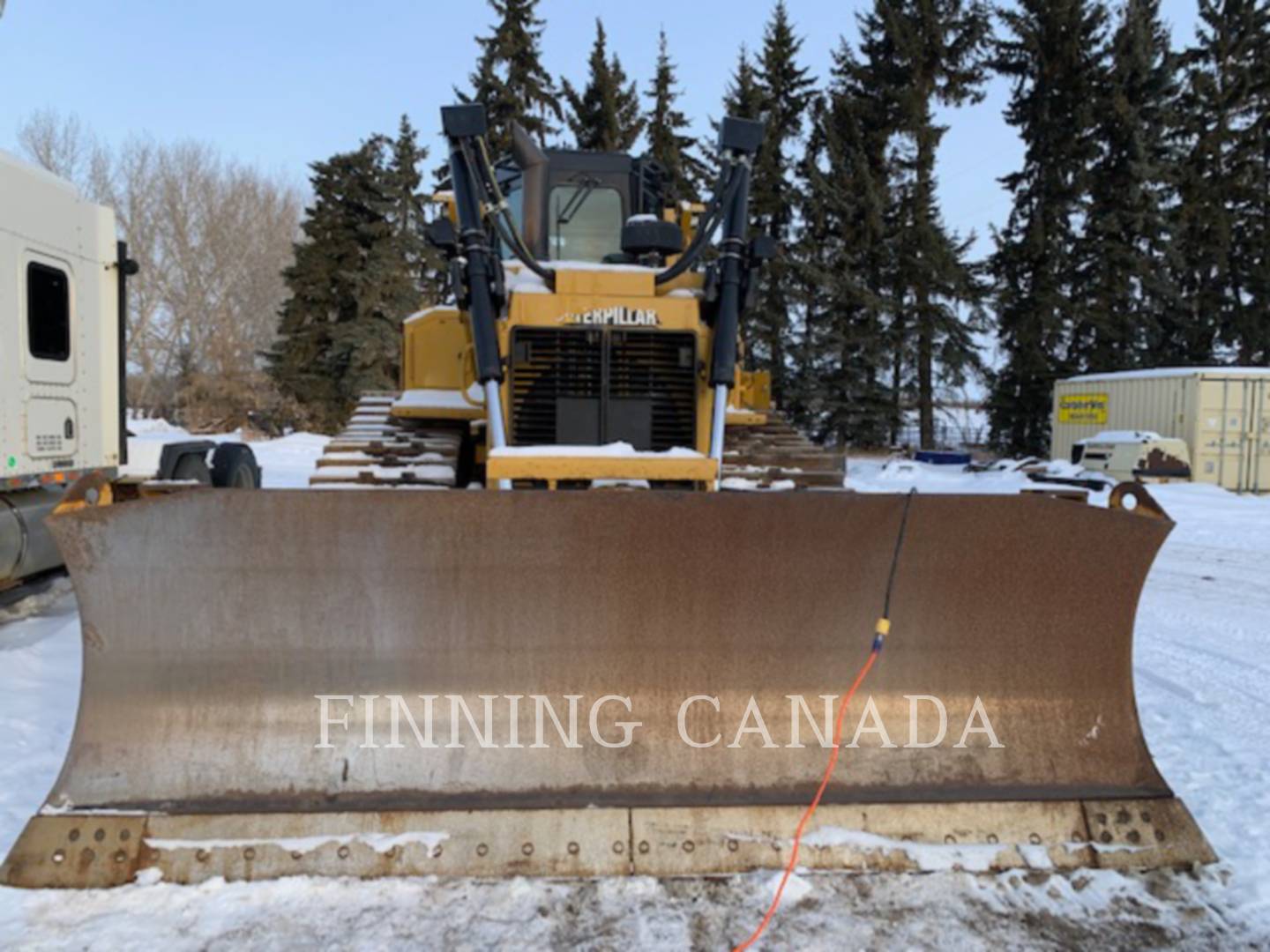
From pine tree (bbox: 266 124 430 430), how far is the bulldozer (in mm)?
26526

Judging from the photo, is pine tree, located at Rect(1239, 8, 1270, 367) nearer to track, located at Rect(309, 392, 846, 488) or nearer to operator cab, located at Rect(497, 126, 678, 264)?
track, located at Rect(309, 392, 846, 488)

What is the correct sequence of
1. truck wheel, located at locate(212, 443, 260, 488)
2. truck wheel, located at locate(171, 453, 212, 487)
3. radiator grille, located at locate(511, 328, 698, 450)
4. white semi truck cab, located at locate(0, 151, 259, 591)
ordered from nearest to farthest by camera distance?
radiator grille, located at locate(511, 328, 698, 450), white semi truck cab, located at locate(0, 151, 259, 591), truck wheel, located at locate(171, 453, 212, 487), truck wheel, located at locate(212, 443, 260, 488)

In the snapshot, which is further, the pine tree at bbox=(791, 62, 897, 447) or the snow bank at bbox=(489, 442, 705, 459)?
the pine tree at bbox=(791, 62, 897, 447)

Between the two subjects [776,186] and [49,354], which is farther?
[776,186]

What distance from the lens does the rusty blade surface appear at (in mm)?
2828

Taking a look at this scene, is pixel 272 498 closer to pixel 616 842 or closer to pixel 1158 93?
pixel 616 842

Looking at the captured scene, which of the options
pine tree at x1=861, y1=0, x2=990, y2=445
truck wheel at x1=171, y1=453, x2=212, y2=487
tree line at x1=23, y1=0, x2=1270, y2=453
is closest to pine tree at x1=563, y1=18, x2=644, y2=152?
tree line at x1=23, y1=0, x2=1270, y2=453

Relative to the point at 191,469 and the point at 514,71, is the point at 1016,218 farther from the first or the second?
the point at 191,469

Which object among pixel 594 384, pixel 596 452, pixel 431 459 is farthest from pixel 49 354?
pixel 596 452

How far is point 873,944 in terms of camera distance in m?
2.40

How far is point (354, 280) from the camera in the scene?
93.5ft

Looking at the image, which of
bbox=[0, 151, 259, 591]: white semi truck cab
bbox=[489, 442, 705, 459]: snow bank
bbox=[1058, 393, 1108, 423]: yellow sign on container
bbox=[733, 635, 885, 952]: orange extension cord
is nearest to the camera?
bbox=[733, 635, 885, 952]: orange extension cord

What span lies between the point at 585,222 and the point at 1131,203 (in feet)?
86.3

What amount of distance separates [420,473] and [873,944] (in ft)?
10.3
